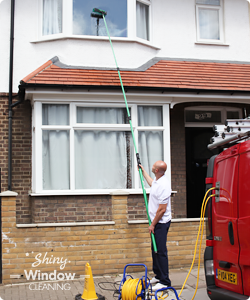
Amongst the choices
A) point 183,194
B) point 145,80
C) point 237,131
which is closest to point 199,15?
point 145,80

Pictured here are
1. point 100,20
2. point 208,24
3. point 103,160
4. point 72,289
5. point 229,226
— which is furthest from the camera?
point 208,24

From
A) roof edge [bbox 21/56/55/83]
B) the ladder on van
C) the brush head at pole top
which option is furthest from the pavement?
the brush head at pole top

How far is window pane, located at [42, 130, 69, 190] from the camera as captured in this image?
8148mm

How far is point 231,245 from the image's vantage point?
409cm

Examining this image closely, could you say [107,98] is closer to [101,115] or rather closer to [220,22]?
[101,115]

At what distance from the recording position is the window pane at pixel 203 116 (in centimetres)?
1028

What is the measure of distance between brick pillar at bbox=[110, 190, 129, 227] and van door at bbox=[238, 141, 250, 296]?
3.41m

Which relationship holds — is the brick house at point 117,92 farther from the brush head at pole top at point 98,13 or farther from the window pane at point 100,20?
the brush head at pole top at point 98,13

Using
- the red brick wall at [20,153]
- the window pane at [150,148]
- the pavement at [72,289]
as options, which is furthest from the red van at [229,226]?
the red brick wall at [20,153]

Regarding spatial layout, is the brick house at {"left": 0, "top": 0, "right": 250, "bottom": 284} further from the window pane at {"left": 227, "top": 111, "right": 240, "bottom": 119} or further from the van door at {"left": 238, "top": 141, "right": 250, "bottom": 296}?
the van door at {"left": 238, "top": 141, "right": 250, "bottom": 296}

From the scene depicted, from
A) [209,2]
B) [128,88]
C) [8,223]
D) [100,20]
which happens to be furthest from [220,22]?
[8,223]

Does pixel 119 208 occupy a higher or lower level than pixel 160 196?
lower

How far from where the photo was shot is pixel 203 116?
10328 millimetres

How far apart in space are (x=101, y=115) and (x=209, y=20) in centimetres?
449
